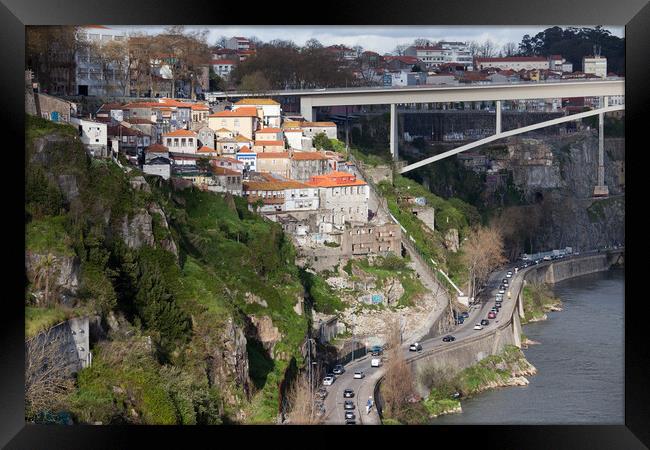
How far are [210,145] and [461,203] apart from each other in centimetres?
506

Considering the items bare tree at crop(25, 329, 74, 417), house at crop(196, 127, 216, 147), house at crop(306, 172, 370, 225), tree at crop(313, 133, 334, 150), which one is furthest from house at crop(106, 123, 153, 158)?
bare tree at crop(25, 329, 74, 417)

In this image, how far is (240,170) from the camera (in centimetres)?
1473

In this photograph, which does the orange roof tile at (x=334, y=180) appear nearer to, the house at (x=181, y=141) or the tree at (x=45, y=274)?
the house at (x=181, y=141)

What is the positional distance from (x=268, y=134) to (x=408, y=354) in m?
5.07

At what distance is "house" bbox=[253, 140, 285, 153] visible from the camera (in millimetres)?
15898

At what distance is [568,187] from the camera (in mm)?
22766

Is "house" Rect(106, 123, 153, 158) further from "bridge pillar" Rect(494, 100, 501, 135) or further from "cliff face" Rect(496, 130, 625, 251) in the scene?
"cliff face" Rect(496, 130, 625, 251)

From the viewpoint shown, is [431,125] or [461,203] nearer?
[461,203]

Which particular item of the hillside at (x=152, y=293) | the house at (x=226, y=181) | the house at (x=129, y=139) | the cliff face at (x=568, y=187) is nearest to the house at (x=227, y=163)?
the house at (x=226, y=181)

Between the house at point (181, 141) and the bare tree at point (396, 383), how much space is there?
3459 mm

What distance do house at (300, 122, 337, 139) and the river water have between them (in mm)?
3003
